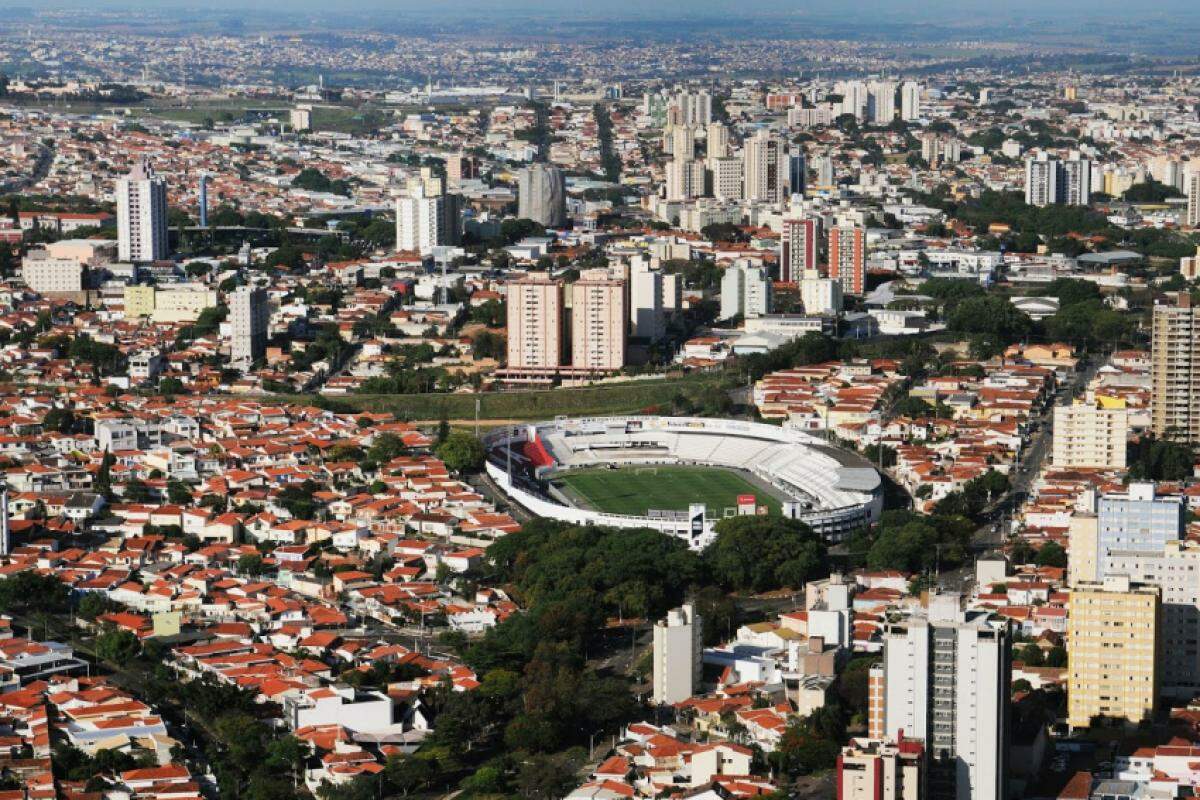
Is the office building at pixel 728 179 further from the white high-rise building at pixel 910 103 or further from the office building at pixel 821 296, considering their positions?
the white high-rise building at pixel 910 103

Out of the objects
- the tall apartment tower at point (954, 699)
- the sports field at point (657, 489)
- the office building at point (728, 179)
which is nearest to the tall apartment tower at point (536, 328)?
the sports field at point (657, 489)

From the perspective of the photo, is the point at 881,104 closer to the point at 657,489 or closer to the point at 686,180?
the point at 686,180

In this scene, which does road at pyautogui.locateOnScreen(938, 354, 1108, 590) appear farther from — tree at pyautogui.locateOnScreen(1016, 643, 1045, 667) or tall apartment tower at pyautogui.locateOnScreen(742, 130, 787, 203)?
tall apartment tower at pyautogui.locateOnScreen(742, 130, 787, 203)

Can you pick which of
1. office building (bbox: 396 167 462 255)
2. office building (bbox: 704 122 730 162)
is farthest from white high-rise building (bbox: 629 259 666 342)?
office building (bbox: 704 122 730 162)

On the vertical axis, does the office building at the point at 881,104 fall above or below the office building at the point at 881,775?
above

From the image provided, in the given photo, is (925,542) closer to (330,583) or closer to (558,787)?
(330,583)

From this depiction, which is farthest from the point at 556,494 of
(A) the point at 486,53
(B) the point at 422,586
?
(A) the point at 486,53

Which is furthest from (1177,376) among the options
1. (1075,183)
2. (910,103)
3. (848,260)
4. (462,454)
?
(910,103)

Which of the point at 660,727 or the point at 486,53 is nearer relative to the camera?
the point at 660,727
